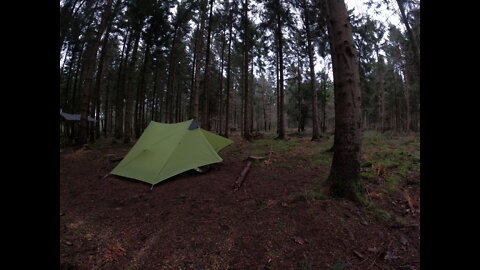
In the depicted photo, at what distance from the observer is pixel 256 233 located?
9.74 ft

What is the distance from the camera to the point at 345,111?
12.5 ft

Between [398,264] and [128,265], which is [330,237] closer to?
[398,264]

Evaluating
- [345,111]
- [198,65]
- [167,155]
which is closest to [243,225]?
[345,111]

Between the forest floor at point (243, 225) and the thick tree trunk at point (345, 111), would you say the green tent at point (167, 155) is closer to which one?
the forest floor at point (243, 225)

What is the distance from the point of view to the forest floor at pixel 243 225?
2.54 meters

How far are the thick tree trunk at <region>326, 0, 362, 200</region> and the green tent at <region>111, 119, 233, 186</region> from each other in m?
3.55

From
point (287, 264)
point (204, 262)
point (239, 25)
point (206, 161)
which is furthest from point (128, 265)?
point (239, 25)

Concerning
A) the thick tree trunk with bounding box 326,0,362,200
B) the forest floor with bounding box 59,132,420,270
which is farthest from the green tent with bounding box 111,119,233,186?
the thick tree trunk with bounding box 326,0,362,200

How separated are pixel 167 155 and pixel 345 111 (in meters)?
4.80

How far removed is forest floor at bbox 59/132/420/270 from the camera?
2.54 meters

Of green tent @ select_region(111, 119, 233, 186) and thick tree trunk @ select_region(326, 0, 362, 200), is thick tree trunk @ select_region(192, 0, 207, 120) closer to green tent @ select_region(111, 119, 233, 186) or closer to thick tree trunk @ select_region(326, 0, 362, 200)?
green tent @ select_region(111, 119, 233, 186)

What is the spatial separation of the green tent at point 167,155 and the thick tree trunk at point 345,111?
3546 mm
